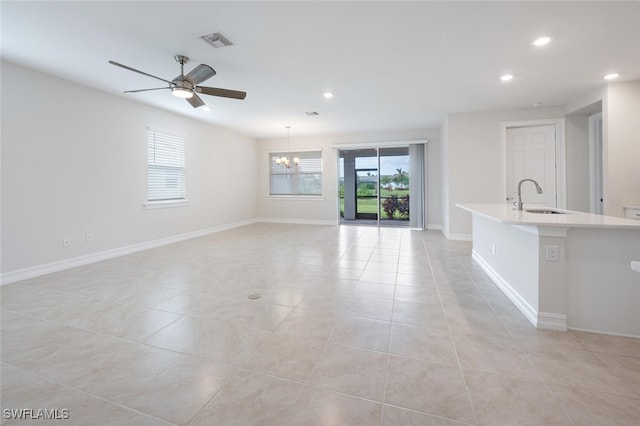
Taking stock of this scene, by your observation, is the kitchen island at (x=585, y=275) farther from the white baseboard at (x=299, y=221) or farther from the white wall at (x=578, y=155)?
the white baseboard at (x=299, y=221)

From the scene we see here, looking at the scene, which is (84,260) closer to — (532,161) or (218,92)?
(218,92)

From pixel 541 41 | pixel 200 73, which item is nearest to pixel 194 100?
pixel 200 73

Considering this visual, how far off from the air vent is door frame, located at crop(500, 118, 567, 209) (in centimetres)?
521

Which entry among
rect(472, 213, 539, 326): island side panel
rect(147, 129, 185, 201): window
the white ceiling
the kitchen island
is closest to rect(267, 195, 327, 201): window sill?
rect(147, 129, 185, 201): window

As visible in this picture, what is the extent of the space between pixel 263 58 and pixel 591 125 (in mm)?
5968

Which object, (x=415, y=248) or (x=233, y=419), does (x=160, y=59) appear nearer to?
(x=233, y=419)

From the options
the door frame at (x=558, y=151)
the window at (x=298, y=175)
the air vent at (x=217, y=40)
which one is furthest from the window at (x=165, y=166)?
the door frame at (x=558, y=151)

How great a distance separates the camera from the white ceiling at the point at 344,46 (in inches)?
95.5

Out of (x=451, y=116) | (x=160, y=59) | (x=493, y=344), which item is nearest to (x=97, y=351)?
(x=493, y=344)

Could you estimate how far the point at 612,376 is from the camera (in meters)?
1.62

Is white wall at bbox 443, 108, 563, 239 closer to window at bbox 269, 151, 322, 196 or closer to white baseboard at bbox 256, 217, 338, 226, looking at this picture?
white baseboard at bbox 256, 217, 338, 226

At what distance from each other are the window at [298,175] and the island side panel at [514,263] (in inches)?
205

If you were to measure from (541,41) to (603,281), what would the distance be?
246 cm

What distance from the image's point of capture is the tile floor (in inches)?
54.9
